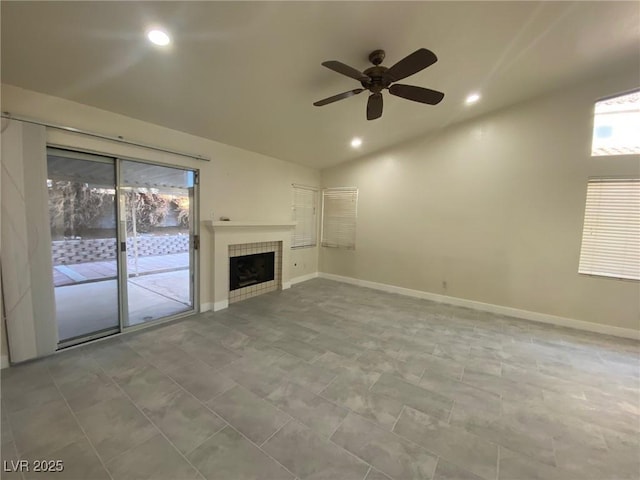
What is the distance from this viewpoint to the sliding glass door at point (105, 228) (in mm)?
2770

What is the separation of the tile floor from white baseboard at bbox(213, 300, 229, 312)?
1.94 ft

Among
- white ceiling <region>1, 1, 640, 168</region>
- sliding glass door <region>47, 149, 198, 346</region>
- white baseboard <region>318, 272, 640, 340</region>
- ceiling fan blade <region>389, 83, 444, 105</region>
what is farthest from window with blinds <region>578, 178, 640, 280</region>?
sliding glass door <region>47, 149, 198, 346</region>

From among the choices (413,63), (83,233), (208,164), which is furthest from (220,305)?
(413,63)

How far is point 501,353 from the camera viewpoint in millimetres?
2947

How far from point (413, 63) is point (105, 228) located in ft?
11.8

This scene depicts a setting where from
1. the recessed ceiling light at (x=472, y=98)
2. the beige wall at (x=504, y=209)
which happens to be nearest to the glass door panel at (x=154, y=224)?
the beige wall at (x=504, y=209)

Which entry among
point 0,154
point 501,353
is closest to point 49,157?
point 0,154

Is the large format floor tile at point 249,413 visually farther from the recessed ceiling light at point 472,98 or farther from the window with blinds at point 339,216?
the recessed ceiling light at point 472,98

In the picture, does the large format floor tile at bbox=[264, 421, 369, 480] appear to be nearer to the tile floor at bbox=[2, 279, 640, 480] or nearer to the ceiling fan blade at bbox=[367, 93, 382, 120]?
the tile floor at bbox=[2, 279, 640, 480]

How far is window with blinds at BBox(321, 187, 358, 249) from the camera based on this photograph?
5.75 m

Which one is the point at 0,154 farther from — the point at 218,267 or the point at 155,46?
the point at 218,267

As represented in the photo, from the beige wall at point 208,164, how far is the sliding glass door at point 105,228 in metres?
0.17

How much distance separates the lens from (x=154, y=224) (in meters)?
4.37

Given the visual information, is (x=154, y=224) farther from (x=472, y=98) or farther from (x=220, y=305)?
(x=472, y=98)
